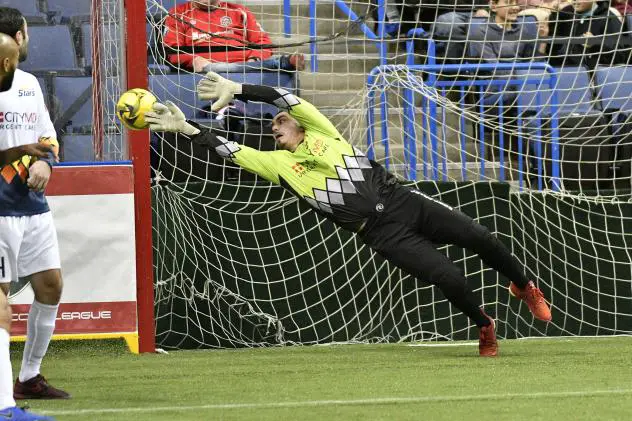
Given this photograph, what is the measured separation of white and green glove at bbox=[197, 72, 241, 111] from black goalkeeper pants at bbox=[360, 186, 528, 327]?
122cm

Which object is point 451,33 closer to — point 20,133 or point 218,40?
point 218,40

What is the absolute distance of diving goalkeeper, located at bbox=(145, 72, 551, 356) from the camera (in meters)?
8.09

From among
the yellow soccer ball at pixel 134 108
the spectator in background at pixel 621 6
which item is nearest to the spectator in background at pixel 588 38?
the spectator in background at pixel 621 6

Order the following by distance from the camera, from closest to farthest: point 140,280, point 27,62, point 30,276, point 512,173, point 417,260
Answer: point 30,276, point 417,260, point 140,280, point 27,62, point 512,173

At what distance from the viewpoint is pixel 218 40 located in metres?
9.84

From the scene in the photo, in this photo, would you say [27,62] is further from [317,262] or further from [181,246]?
[317,262]

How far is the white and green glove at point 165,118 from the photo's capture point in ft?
25.6

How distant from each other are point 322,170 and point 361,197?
0.32m

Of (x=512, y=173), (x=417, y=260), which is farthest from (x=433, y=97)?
(x=417, y=260)

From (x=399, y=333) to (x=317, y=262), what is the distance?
2.77 ft

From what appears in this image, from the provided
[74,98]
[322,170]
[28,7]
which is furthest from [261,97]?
[28,7]

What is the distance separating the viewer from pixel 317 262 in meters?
9.52

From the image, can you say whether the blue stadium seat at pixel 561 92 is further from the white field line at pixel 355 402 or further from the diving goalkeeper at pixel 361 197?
the white field line at pixel 355 402

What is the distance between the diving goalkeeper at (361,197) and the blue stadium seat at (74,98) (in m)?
1.18
